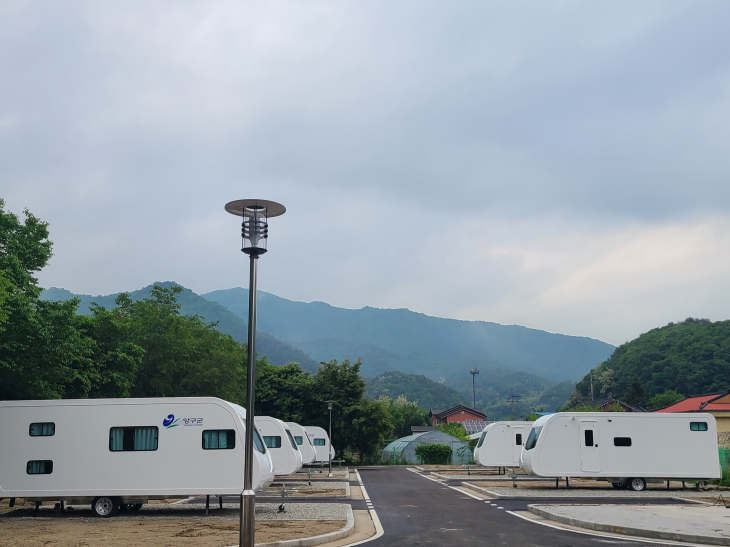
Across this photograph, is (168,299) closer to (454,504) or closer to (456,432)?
(456,432)

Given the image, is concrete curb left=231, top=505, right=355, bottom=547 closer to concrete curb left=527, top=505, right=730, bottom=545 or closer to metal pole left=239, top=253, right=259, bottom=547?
metal pole left=239, top=253, right=259, bottom=547

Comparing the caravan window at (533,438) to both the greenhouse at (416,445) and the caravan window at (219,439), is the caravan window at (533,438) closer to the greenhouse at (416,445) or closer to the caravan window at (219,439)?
the caravan window at (219,439)

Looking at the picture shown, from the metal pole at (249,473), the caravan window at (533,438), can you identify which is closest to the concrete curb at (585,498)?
the caravan window at (533,438)

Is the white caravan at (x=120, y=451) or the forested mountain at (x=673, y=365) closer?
the white caravan at (x=120, y=451)

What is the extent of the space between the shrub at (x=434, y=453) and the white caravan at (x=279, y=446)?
1219 inches

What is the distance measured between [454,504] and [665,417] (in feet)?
34.8

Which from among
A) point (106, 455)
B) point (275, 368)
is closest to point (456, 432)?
point (275, 368)

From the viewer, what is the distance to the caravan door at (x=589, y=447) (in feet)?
86.2

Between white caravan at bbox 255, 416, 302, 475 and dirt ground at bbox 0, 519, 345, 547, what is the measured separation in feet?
35.9

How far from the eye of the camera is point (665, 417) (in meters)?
26.9

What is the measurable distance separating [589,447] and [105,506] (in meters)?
17.4

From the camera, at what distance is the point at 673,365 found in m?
95.1

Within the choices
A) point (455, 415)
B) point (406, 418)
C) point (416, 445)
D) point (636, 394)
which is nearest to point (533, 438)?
point (416, 445)

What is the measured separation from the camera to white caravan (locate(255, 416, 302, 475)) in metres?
28.0
